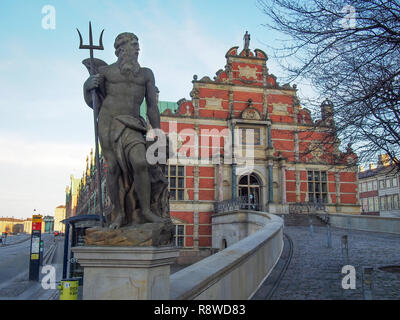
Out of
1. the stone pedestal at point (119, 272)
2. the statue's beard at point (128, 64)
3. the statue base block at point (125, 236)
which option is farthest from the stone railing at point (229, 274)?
the statue's beard at point (128, 64)

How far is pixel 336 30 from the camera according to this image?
644 centimetres

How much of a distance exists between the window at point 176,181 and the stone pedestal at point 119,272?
21.5m

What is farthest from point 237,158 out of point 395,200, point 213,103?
point 395,200

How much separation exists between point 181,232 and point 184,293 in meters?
21.2

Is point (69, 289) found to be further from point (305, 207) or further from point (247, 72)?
point (247, 72)

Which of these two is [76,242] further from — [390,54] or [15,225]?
[15,225]

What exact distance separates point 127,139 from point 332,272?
6.29 meters

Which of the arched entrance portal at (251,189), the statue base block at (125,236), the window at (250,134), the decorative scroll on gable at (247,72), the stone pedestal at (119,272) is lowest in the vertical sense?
the stone pedestal at (119,272)

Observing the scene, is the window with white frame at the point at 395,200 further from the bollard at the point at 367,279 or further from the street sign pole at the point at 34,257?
the bollard at the point at 367,279

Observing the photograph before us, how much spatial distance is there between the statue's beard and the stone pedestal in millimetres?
1800

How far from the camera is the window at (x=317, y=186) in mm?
26375

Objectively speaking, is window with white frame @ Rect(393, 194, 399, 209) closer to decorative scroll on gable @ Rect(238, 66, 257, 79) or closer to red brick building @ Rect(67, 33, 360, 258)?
red brick building @ Rect(67, 33, 360, 258)

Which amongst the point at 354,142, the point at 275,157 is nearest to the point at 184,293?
the point at 354,142

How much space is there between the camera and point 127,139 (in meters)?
3.67
